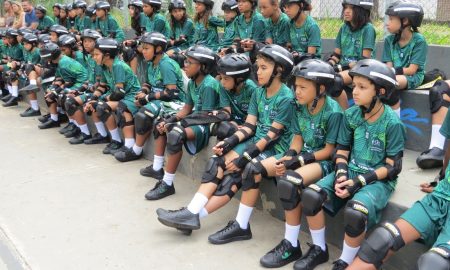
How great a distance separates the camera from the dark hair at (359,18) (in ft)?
16.2

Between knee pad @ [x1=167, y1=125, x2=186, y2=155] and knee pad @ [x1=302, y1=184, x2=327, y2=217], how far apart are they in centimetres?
165

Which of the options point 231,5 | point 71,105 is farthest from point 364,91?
point 71,105

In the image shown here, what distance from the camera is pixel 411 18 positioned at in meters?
4.37

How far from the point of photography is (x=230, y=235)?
3785mm

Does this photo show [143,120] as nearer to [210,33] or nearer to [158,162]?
[158,162]

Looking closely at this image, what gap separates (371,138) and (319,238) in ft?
2.60

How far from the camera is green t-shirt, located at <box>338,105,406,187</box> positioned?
3.21m

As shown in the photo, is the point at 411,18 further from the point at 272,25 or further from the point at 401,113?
the point at 272,25

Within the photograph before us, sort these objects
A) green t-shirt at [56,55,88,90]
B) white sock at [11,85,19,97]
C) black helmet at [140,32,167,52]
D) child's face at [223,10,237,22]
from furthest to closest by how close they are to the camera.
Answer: white sock at [11,85,19,97] < green t-shirt at [56,55,88,90] < child's face at [223,10,237,22] < black helmet at [140,32,167,52]

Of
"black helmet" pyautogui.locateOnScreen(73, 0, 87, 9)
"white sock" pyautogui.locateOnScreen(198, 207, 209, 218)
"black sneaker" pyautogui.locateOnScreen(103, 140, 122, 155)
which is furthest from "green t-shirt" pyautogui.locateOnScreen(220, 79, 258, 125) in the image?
"black helmet" pyautogui.locateOnScreen(73, 0, 87, 9)

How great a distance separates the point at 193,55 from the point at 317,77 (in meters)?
1.53

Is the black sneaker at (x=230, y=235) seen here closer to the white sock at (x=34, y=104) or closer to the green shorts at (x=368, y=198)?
the green shorts at (x=368, y=198)

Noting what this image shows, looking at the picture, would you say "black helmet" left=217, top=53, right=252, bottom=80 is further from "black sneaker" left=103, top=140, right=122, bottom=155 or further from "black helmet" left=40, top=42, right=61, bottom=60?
"black helmet" left=40, top=42, right=61, bottom=60

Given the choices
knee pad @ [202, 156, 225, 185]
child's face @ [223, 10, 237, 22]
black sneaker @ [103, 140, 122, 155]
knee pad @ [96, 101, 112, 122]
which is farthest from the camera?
child's face @ [223, 10, 237, 22]
